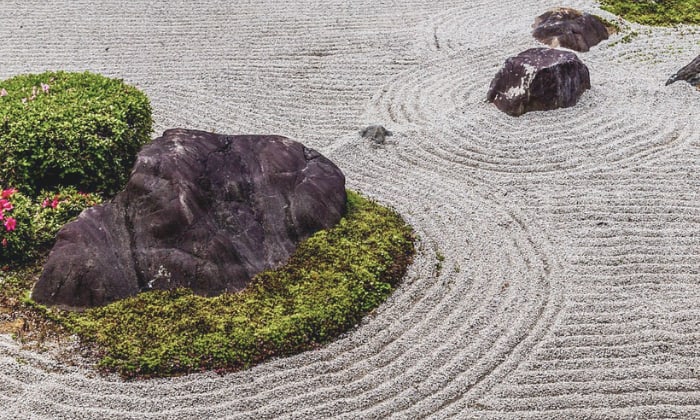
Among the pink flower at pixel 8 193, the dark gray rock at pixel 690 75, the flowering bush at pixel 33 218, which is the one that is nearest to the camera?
the flowering bush at pixel 33 218

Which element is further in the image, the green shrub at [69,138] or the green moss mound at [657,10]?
the green moss mound at [657,10]

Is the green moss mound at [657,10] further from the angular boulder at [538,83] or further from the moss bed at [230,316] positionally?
the moss bed at [230,316]

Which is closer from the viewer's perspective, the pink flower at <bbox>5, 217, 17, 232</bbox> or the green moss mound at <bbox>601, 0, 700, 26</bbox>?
the pink flower at <bbox>5, 217, 17, 232</bbox>

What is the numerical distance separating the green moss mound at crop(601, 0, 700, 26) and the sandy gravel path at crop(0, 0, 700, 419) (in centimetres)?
65

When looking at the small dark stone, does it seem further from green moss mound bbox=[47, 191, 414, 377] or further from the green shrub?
the green shrub

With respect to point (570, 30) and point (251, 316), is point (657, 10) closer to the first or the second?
point (570, 30)

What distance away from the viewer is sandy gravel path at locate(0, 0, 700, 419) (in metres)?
8.14

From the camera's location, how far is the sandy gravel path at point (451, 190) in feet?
26.7

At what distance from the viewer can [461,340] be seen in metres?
8.95

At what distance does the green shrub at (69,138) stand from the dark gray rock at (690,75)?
1098cm

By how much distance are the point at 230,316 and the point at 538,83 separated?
8515 mm

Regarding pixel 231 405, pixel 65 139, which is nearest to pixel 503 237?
pixel 231 405

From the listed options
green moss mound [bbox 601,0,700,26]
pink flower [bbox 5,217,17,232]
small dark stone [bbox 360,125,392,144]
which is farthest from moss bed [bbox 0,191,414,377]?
green moss mound [bbox 601,0,700,26]

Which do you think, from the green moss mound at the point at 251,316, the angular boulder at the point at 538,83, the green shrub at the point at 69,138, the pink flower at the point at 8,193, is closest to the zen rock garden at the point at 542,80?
the angular boulder at the point at 538,83
